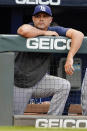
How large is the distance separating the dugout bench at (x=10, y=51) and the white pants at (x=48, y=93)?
193 millimetres

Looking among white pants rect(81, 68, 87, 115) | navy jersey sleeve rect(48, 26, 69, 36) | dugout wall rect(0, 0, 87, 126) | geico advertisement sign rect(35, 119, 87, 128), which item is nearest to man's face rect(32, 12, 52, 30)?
navy jersey sleeve rect(48, 26, 69, 36)

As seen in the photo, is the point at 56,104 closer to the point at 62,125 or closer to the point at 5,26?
the point at 62,125

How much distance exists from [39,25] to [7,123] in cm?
110

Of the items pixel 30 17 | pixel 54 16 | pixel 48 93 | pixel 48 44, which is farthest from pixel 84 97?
pixel 30 17

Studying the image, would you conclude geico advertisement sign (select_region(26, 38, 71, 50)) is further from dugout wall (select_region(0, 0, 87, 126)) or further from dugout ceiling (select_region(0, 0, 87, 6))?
dugout wall (select_region(0, 0, 87, 126))

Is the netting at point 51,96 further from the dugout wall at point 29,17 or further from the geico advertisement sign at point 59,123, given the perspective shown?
the dugout wall at point 29,17

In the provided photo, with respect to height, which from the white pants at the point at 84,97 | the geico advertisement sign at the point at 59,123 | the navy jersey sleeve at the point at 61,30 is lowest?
the geico advertisement sign at the point at 59,123

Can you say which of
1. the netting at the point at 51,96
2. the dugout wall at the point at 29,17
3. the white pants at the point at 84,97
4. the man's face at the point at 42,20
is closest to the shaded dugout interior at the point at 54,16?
the dugout wall at the point at 29,17

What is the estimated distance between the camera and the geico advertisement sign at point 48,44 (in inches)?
217

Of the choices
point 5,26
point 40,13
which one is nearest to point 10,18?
point 5,26

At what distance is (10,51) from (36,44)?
0.28 metres

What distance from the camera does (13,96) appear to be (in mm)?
5477

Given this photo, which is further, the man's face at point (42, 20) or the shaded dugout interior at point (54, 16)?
the shaded dugout interior at point (54, 16)

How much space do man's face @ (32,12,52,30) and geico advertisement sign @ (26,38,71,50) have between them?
236 mm
